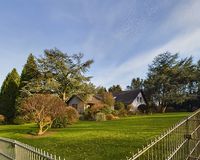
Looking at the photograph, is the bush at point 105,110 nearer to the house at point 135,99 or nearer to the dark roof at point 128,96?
the house at point 135,99

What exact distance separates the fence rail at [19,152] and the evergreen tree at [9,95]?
34625mm

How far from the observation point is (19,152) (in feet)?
26.5

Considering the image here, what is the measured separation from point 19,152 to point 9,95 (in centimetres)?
3906

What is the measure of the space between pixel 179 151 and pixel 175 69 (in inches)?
2087

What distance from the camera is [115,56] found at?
103 feet

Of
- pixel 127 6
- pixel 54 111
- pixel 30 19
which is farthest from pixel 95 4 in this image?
pixel 54 111

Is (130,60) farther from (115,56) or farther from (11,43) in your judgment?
(11,43)

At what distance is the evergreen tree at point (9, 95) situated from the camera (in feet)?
144

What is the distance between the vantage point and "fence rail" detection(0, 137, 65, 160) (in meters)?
5.99

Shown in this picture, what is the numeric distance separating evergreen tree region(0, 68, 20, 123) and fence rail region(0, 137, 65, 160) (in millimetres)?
34625

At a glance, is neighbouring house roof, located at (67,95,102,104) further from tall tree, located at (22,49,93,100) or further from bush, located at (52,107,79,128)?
bush, located at (52,107,79,128)

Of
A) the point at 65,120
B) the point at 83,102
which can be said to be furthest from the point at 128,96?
the point at 65,120

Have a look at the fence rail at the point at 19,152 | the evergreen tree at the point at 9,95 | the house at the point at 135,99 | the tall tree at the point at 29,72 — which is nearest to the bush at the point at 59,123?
the fence rail at the point at 19,152

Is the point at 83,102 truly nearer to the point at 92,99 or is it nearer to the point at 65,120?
the point at 92,99
